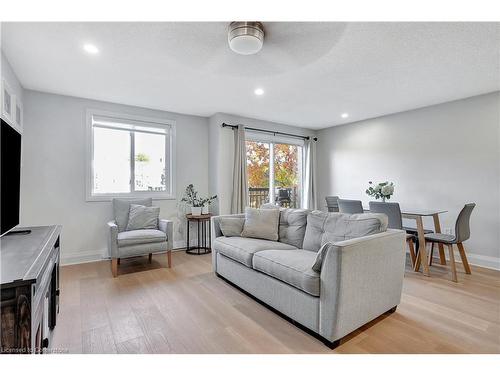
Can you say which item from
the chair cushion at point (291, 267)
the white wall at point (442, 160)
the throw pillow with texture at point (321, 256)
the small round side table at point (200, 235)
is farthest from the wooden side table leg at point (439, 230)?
the small round side table at point (200, 235)

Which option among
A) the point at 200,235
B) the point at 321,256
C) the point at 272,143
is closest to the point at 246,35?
the point at 321,256

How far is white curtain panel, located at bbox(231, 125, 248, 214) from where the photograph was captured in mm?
4695

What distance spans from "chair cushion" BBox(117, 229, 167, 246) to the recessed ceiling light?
6.77ft

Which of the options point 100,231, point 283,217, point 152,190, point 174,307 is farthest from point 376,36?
point 100,231

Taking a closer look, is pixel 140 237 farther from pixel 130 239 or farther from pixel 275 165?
pixel 275 165

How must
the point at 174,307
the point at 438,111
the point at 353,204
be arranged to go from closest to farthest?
the point at 174,307 → the point at 353,204 → the point at 438,111

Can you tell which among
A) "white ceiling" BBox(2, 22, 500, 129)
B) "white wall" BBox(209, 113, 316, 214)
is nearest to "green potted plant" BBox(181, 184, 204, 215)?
"white wall" BBox(209, 113, 316, 214)

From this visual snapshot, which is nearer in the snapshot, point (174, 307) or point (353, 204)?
point (174, 307)

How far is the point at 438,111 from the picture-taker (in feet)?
13.4

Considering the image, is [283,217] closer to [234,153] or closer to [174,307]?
[174,307]

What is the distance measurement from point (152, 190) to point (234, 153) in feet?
5.12

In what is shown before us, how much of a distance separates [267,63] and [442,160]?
10.7ft

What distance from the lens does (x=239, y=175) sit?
15.5 feet
